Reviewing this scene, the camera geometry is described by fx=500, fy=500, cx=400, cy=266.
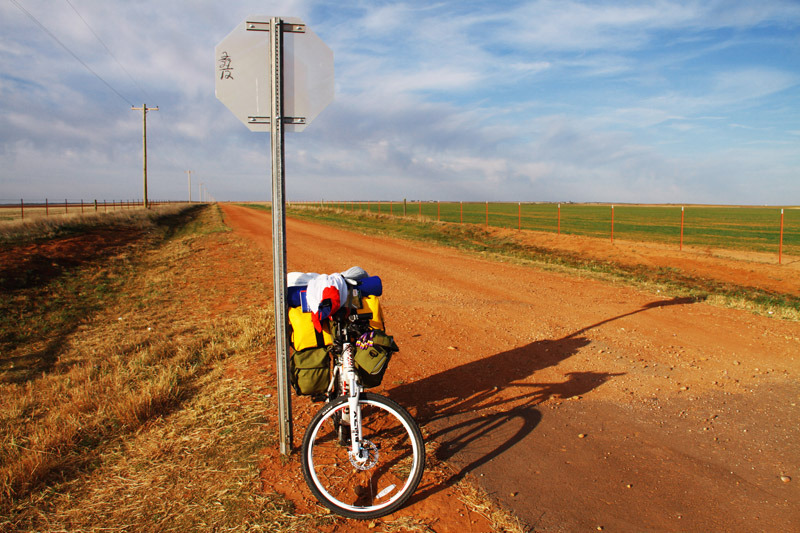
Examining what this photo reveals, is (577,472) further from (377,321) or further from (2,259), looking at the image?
(2,259)

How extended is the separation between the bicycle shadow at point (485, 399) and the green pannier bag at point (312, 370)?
36.4 inches

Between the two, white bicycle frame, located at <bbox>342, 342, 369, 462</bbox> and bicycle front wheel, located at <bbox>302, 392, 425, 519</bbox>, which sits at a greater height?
white bicycle frame, located at <bbox>342, 342, 369, 462</bbox>

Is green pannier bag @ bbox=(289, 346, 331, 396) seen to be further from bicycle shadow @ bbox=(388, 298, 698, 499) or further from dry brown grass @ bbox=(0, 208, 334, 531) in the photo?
bicycle shadow @ bbox=(388, 298, 698, 499)

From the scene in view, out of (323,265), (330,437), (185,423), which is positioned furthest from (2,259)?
(330,437)

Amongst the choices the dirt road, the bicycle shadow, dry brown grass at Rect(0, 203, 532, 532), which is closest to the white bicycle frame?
dry brown grass at Rect(0, 203, 532, 532)

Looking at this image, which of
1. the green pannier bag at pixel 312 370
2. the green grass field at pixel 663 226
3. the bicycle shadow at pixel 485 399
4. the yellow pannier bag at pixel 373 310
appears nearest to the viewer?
the green pannier bag at pixel 312 370

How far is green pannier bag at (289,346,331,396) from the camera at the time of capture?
3.19 m

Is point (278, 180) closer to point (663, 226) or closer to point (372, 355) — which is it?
point (372, 355)

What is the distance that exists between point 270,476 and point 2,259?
15451 mm

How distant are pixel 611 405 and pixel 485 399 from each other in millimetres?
1123

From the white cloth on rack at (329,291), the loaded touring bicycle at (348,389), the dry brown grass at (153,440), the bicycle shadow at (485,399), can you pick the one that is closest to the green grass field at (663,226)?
the bicycle shadow at (485,399)

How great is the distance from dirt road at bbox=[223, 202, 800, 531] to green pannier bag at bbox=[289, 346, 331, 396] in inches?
43.3

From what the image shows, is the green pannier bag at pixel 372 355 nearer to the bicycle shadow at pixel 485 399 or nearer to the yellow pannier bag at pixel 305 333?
the yellow pannier bag at pixel 305 333

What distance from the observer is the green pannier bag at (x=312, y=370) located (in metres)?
3.19
